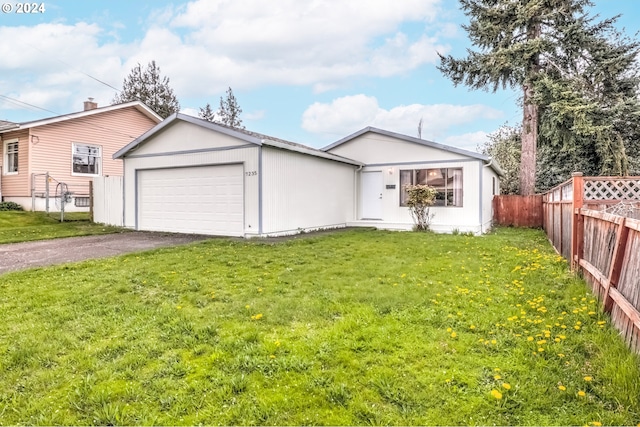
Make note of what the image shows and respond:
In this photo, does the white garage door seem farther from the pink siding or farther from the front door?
the pink siding

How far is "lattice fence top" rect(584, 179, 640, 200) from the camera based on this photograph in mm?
8188

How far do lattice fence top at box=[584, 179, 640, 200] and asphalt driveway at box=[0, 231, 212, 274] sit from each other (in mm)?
9223

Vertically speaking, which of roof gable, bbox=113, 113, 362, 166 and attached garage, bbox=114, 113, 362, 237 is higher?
roof gable, bbox=113, 113, 362, 166

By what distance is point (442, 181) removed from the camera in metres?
12.4

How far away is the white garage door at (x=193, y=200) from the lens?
33.5 feet

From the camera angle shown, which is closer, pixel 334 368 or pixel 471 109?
pixel 334 368

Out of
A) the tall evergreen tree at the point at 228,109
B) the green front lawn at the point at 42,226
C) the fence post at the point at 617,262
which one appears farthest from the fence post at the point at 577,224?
the tall evergreen tree at the point at 228,109

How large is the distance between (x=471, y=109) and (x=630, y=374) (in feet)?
79.6

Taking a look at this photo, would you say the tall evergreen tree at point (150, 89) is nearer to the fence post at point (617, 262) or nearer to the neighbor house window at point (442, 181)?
the neighbor house window at point (442, 181)

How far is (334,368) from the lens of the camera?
9.00 feet

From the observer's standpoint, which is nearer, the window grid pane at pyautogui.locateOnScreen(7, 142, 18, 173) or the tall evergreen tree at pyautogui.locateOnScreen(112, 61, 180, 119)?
the window grid pane at pyautogui.locateOnScreen(7, 142, 18, 173)

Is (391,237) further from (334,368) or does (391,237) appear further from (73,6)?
(73,6)

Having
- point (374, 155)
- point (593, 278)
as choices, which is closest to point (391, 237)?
point (374, 155)
